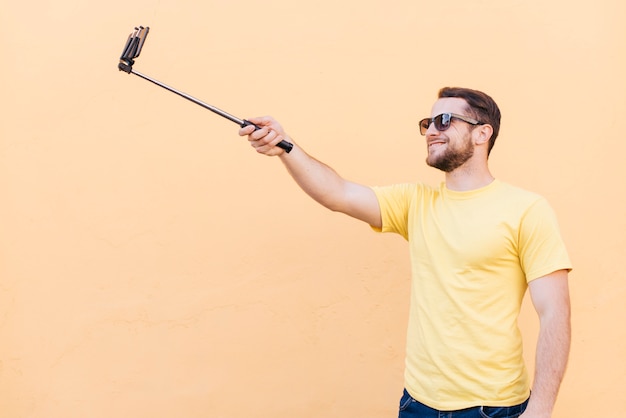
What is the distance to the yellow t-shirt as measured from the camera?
8.59ft

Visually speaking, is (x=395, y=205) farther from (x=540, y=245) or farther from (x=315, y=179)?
(x=540, y=245)

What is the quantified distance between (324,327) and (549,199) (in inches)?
40.7

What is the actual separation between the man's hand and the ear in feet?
2.09

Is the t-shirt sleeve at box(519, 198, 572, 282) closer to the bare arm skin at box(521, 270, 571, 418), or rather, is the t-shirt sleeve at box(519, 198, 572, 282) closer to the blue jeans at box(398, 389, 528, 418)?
the bare arm skin at box(521, 270, 571, 418)

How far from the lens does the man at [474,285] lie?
2586 millimetres

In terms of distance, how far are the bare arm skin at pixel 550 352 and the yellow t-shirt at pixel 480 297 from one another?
0.28 feet

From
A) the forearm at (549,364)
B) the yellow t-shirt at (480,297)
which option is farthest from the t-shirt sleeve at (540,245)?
the forearm at (549,364)

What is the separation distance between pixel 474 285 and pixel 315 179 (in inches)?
24.3

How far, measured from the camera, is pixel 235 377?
348cm

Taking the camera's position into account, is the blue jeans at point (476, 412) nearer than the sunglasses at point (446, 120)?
Yes

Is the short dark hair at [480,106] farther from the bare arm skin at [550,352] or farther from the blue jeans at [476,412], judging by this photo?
the blue jeans at [476,412]

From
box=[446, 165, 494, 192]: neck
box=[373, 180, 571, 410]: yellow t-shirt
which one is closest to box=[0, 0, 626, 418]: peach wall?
box=[446, 165, 494, 192]: neck

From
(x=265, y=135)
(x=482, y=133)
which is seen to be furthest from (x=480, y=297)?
(x=265, y=135)

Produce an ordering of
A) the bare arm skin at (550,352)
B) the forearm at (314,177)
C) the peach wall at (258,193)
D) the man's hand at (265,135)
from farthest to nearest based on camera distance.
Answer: the peach wall at (258,193) → the forearm at (314,177) → the man's hand at (265,135) → the bare arm skin at (550,352)
